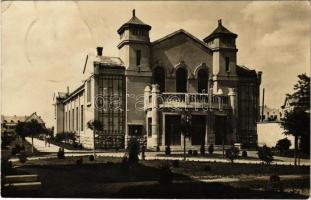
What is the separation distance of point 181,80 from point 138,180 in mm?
15840

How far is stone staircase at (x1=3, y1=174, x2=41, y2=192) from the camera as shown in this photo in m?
15.0

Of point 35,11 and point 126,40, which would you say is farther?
point 126,40

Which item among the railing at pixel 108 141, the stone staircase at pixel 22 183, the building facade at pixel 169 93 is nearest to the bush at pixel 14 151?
the stone staircase at pixel 22 183

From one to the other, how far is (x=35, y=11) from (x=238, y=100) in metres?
17.3

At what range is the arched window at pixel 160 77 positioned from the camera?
1198 inches

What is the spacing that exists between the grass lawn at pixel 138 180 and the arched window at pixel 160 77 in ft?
39.1

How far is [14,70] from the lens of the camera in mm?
17734

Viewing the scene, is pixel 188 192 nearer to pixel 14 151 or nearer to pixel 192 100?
pixel 14 151

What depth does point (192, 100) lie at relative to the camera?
28688 millimetres

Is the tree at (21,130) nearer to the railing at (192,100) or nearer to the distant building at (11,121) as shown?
the distant building at (11,121)

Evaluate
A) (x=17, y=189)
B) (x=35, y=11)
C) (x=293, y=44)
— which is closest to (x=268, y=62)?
(x=293, y=44)

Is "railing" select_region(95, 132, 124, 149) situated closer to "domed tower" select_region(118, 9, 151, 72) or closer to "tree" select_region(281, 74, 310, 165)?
"domed tower" select_region(118, 9, 151, 72)

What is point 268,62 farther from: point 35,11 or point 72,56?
point 35,11

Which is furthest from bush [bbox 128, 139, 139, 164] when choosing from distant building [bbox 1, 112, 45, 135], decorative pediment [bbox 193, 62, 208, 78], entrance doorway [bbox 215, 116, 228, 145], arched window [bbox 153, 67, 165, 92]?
decorative pediment [bbox 193, 62, 208, 78]
